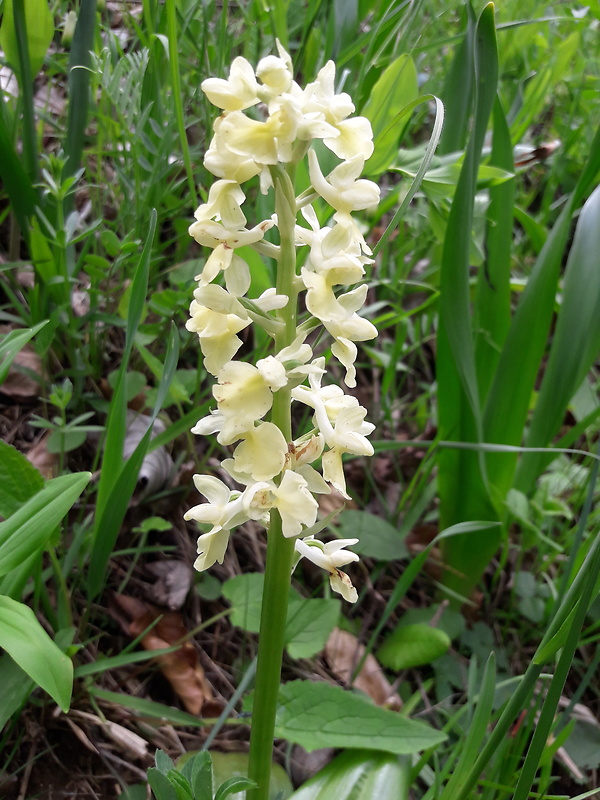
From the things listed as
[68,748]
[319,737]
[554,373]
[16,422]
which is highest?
[554,373]

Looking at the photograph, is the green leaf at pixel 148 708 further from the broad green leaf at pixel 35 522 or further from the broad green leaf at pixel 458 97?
the broad green leaf at pixel 458 97

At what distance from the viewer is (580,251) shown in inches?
55.6

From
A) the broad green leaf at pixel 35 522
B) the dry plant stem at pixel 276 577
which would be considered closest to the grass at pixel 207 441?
the broad green leaf at pixel 35 522

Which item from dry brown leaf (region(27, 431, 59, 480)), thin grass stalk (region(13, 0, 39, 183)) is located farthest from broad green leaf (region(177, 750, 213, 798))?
thin grass stalk (region(13, 0, 39, 183))

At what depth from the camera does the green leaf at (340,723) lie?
1.07 meters

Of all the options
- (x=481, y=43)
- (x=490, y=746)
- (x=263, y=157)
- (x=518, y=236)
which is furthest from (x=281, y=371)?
(x=518, y=236)

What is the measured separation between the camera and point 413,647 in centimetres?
146

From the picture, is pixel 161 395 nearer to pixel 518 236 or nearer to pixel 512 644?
pixel 512 644

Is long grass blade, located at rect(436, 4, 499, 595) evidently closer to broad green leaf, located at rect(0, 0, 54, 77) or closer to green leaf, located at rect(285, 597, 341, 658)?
green leaf, located at rect(285, 597, 341, 658)

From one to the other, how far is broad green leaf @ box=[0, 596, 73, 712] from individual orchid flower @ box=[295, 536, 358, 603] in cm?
32

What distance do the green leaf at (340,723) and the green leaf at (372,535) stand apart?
46cm

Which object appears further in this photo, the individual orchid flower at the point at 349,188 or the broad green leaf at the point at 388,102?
the broad green leaf at the point at 388,102

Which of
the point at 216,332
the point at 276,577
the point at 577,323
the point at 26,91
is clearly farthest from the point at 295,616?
the point at 26,91

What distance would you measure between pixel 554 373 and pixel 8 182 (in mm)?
1210
